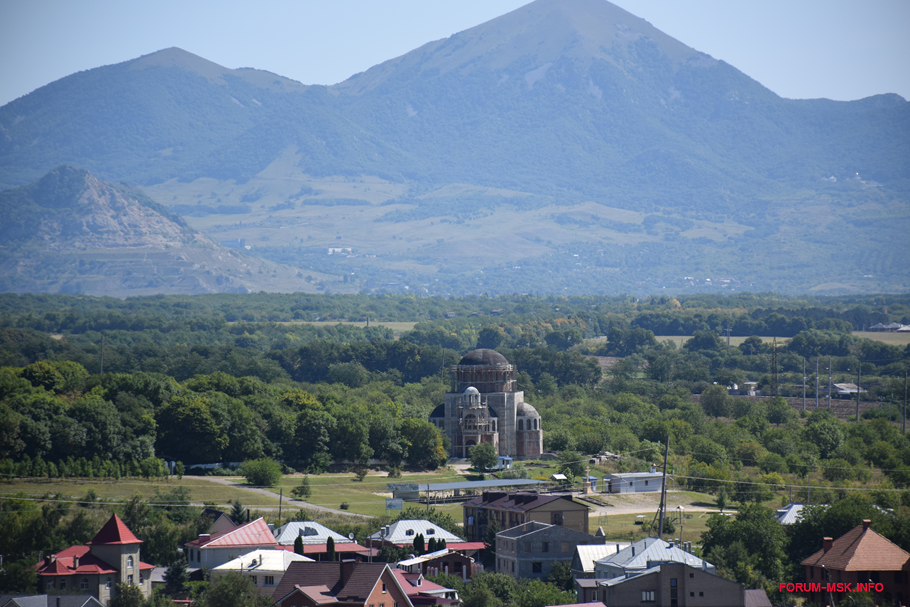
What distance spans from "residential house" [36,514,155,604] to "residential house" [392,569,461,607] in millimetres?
13844

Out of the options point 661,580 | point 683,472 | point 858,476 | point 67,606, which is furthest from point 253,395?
point 661,580

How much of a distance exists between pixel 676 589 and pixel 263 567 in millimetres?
21547

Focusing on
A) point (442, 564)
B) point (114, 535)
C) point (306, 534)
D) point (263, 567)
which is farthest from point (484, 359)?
point (114, 535)

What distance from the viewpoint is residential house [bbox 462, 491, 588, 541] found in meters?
81.1

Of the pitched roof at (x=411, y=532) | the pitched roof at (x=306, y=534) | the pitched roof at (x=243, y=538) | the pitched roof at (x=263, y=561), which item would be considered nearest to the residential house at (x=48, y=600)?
the pitched roof at (x=263, y=561)

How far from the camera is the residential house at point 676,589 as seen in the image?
60.3 m

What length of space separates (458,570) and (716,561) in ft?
45.9

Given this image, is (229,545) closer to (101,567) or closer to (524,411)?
(101,567)

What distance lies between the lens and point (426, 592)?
64.8 metres

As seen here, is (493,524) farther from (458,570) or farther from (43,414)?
(43,414)

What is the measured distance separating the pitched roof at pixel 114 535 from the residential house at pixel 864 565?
3492 cm

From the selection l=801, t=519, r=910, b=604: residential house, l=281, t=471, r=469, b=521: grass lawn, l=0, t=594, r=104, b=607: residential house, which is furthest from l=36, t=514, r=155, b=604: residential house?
l=801, t=519, r=910, b=604: residential house

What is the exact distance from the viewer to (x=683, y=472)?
110438mm

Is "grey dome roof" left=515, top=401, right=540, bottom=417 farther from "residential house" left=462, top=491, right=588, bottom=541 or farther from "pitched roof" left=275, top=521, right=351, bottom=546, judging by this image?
"pitched roof" left=275, top=521, right=351, bottom=546
